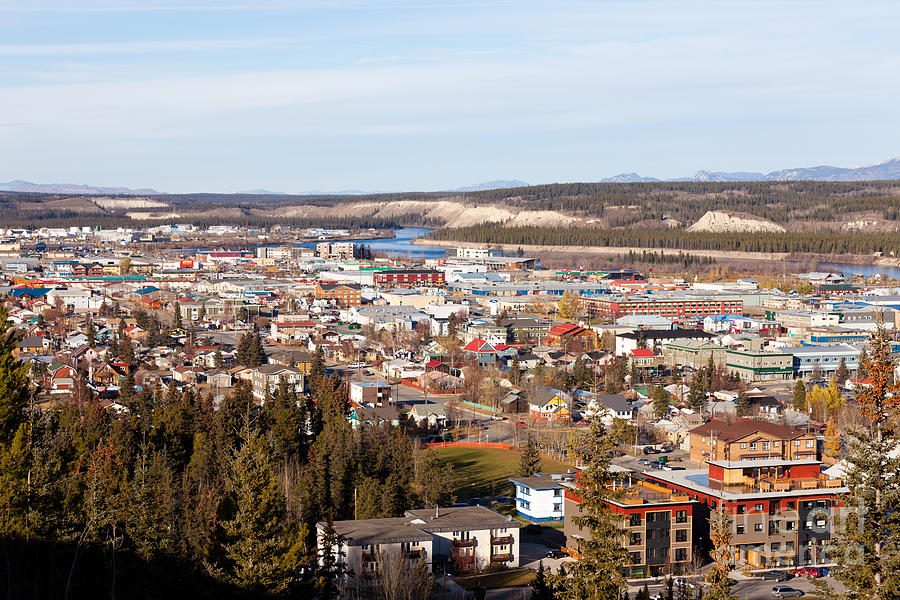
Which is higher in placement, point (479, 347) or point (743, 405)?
point (479, 347)

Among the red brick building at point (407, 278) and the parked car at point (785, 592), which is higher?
the red brick building at point (407, 278)

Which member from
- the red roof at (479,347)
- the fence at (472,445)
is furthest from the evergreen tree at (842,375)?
the fence at (472,445)

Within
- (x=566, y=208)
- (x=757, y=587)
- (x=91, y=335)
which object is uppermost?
(x=566, y=208)

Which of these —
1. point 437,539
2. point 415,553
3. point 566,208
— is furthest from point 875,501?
point 566,208

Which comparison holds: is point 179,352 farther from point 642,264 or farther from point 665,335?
point 642,264

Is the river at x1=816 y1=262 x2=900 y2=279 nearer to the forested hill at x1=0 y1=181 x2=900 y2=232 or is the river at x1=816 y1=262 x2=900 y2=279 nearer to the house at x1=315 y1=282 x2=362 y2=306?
the forested hill at x1=0 y1=181 x2=900 y2=232

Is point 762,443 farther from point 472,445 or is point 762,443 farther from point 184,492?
point 184,492

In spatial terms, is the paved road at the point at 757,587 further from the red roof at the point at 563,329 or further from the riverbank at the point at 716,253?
the riverbank at the point at 716,253
